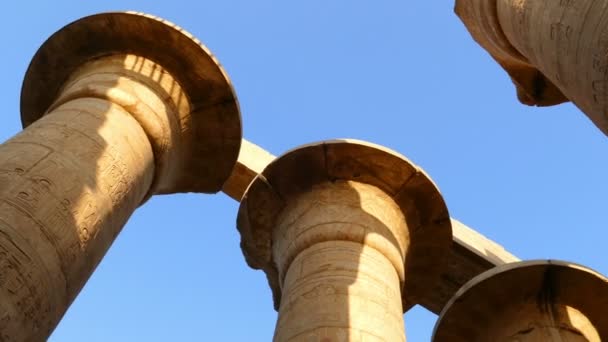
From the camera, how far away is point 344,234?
7.42m

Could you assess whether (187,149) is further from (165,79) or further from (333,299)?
(333,299)

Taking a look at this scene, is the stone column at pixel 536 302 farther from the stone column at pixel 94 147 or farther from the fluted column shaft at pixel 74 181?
the fluted column shaft at pixel 74 181

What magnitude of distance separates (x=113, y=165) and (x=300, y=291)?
2125 millimetres

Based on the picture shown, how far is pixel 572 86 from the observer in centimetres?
605

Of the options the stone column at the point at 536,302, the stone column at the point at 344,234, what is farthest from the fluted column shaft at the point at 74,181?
the stone column at the point at 536,302

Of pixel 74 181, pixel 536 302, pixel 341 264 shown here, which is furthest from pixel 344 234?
pixel 74 181

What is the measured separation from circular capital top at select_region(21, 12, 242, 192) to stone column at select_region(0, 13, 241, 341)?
0.01 m

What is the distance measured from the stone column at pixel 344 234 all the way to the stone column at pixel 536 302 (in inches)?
34.3

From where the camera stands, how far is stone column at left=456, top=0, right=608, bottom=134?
204 inches

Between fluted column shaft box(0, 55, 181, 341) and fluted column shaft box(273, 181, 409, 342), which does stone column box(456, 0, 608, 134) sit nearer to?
fluted column shaft box(273, 181, 409, 342)

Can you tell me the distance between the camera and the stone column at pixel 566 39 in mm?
5176

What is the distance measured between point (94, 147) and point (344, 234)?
2.78m

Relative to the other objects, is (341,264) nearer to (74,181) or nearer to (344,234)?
(344,234)

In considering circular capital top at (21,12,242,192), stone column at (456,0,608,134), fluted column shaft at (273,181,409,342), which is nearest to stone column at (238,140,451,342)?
fluted column shaft at (273,181,409,342)
